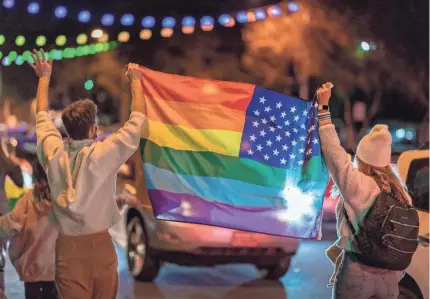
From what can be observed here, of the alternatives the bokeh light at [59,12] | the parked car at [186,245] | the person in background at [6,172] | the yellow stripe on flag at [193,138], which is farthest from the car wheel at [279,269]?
the bokeh light at [59,12]

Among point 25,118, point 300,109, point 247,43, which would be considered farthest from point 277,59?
point 300,109

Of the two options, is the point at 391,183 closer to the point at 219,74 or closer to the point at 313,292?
the point at 313,292

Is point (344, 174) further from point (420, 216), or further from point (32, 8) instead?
point (32, 8)

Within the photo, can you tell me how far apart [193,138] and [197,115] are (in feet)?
0.55

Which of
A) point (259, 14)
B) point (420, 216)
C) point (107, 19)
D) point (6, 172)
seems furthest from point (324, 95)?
point (259, 14)

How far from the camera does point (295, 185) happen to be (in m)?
4.11

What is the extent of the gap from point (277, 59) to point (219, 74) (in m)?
2.18

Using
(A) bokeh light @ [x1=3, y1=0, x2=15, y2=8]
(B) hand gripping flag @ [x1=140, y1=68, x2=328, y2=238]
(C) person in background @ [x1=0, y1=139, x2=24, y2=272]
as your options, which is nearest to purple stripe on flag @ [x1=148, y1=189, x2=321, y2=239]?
(B) hand gripping flag @ [x1=140, y1=68, x2=328, y2=238]

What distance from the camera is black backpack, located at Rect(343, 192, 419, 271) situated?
3.35 m

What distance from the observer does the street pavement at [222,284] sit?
6.97m

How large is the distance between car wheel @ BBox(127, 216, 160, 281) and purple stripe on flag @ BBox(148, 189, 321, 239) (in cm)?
342

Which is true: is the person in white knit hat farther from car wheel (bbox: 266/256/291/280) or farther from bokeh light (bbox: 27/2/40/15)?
bokeh light (bbox: 27/2/40/15)

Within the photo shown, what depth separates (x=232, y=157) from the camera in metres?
4.16

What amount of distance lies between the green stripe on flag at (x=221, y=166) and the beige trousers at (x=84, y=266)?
2.88 feet
